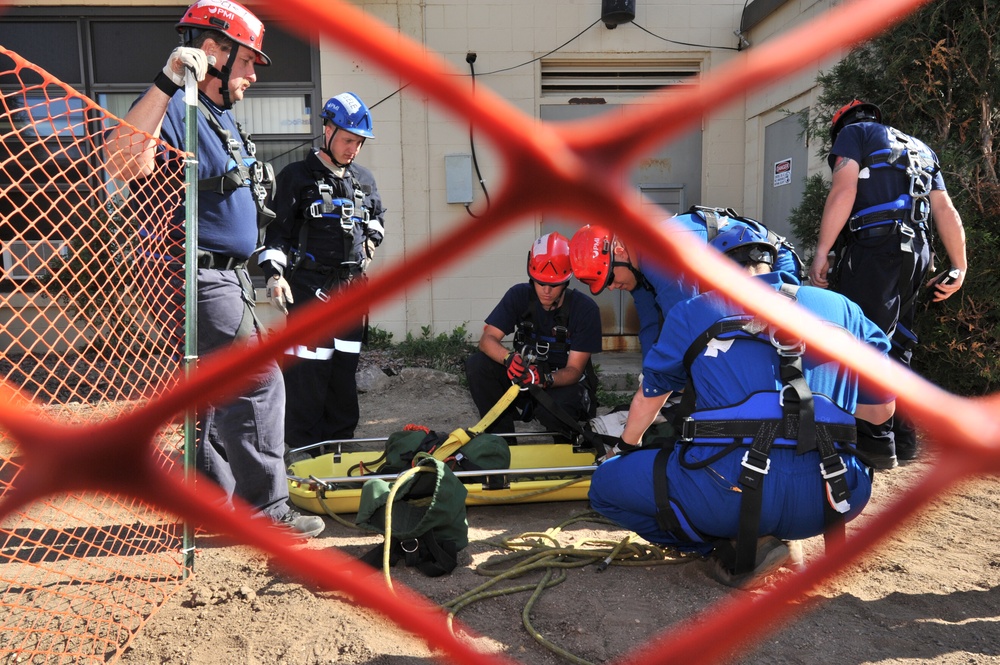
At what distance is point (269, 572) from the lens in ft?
8.80

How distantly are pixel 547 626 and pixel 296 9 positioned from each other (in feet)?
7.23

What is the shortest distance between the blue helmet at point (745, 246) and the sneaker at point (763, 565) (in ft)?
3.26

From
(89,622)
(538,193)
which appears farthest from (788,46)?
(89,622)

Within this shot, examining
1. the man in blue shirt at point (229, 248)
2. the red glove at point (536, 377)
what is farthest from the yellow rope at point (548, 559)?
the red glove at point (536, 377)

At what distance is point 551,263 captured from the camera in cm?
414

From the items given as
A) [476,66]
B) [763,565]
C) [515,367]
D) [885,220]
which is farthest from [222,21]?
[476,66]

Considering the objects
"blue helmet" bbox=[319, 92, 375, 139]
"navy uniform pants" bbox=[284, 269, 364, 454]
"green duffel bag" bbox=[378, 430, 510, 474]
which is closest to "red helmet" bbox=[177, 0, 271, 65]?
"blue helmet" bbox=[319, 92, 375, 139]

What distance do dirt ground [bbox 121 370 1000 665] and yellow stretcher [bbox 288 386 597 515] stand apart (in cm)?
22

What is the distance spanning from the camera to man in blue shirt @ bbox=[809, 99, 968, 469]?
3.44 m

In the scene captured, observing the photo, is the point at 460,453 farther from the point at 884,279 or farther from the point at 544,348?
the point at 884,279

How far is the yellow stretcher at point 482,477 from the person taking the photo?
10.7 ft

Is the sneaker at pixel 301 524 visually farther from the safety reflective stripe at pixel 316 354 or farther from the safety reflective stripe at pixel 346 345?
the safety reflective stripe at pixel 346 345

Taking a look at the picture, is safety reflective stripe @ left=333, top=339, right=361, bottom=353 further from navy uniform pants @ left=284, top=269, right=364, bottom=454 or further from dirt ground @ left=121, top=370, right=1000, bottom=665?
dirt ground @ left=121, top=370, right=1000, bottom=665

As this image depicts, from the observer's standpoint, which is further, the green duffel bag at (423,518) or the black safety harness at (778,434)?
the green duffel bag at (423,518)
